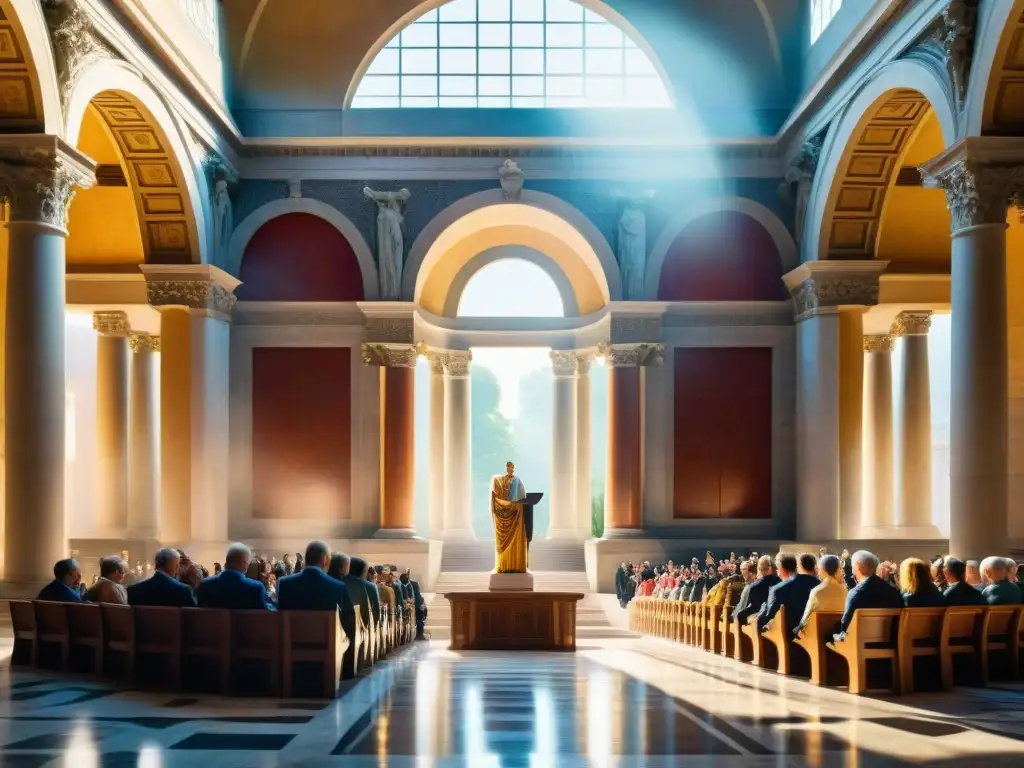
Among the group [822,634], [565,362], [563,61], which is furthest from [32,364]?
[565,362]

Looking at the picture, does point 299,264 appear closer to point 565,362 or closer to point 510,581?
point 565,362

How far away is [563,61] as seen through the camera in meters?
28.8

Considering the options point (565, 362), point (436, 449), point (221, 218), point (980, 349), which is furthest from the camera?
point (436, 449)

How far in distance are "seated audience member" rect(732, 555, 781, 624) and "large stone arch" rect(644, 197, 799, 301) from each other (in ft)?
47.3

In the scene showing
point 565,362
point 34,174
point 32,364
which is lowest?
point 32,364

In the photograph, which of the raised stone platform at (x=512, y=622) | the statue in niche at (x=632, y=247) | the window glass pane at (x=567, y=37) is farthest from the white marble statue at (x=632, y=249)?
the raised stone platform at (x=512, y=622)

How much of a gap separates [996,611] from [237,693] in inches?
269

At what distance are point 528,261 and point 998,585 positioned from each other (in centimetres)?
2186

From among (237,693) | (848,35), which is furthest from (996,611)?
(848,35)

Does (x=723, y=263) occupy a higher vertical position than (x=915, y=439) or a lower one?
higher

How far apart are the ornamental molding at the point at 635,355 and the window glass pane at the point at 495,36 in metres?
7.37

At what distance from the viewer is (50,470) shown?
16938 mm

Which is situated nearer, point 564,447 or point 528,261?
point 528,261

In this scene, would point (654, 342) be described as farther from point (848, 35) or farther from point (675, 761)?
point (675, 761)
